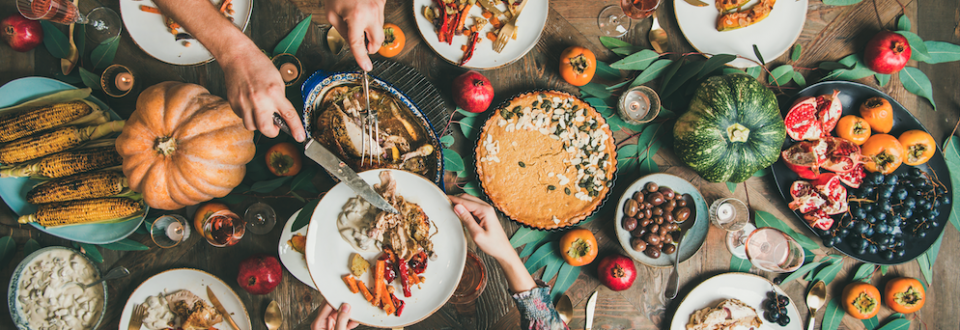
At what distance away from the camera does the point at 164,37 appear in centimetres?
203

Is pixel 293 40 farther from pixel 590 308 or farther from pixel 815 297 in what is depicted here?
pixel 815 297

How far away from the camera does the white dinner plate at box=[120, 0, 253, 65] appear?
→ 6.60 ft

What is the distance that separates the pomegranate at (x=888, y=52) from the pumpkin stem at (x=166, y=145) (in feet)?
12.1

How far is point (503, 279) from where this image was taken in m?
2.20

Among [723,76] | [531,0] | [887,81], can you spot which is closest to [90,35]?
[531,0]

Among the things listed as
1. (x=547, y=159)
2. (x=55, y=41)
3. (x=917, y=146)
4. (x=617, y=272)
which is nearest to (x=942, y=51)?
(x=917, y=146)

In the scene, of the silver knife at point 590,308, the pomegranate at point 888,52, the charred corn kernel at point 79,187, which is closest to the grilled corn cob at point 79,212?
the charred corn kernel at point 79,187

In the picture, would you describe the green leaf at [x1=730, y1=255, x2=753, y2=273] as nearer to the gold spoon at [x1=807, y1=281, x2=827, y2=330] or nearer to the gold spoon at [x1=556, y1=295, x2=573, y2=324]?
the gold spoon at [x1=807, y1=281, x2=827, y2=330]

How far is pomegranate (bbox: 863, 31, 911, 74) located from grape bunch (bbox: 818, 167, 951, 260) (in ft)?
1.94

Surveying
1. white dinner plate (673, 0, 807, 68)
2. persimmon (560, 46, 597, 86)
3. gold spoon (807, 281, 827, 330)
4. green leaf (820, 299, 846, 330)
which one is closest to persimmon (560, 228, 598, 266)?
persimmon (560, 46, 597, 86)

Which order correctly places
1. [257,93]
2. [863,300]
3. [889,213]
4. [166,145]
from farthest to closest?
[863,300], [889,213], [166,145], [257,93]

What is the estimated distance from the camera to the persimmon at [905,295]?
7.25 ft

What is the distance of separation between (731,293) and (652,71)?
1.36m

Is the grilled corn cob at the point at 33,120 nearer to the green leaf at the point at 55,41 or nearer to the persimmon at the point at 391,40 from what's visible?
the green leaf at the point at 55,41
